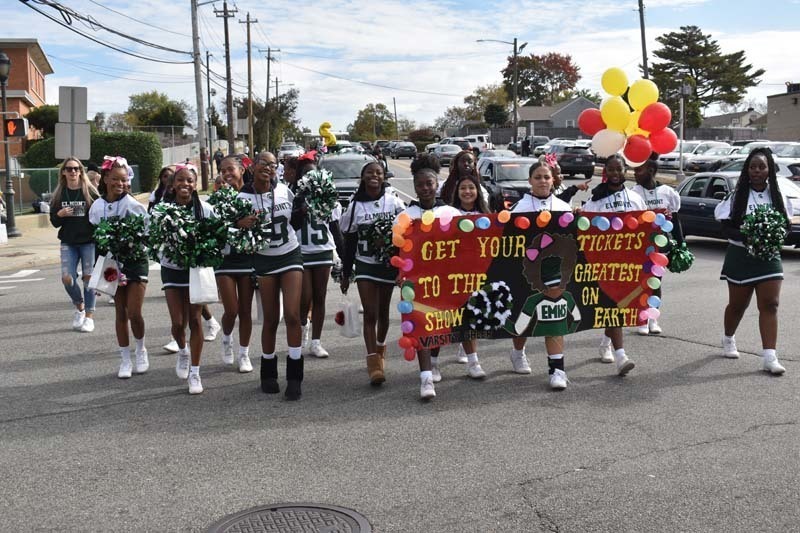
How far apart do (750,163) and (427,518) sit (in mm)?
4740

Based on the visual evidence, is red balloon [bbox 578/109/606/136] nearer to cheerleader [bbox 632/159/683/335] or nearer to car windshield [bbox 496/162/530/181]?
cheerleader [bbox 632/159/683/335]

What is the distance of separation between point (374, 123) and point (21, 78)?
3208 inches

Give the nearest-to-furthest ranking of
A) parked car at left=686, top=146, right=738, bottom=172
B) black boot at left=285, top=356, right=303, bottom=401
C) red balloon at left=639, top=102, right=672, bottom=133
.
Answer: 1. black boot at left=285, top=356, right=303, bottom=401
2. red balloon at left=639, top=102, right=672, bottom=133
3. parked car at left=686, top=146, right=738, bottom=172

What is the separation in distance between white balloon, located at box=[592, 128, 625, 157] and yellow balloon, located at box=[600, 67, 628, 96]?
408 millimetres

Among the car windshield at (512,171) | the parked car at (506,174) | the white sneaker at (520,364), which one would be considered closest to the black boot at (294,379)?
the white sneaker at (520,364)

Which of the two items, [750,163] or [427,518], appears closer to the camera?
[427,518]

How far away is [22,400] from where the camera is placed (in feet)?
22.3

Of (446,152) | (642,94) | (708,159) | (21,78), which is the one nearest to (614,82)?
(642,94)

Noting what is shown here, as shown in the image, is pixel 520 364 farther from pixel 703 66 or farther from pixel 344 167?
pixel 703 66

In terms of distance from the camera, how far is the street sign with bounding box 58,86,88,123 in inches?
637

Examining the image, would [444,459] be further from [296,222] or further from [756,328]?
[756,328]

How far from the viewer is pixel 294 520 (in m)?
4.46

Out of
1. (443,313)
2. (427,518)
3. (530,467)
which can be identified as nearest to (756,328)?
(443,313)

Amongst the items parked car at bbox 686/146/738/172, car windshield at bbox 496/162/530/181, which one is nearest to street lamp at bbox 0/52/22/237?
car windshield at bbox 496/162/530/181
